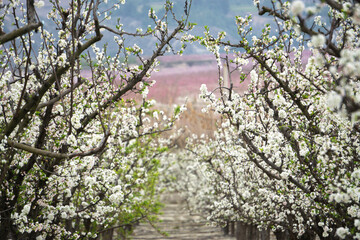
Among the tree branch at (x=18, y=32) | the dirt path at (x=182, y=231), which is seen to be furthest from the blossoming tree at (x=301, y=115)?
the dirt path at (x=182, y=231)

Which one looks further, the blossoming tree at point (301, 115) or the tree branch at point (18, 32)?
the blossoming tree at point (301, 115)

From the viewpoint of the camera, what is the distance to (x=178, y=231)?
21078 mm

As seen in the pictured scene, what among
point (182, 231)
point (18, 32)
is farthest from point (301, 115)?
point (182, 231)

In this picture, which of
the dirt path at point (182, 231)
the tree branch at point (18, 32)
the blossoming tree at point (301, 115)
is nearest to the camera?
the tree branch at point (18, 32)

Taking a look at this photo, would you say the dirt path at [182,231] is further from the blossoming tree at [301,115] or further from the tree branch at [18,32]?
the tree branch at [18,32]

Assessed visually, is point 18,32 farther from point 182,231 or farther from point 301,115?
point 182,231

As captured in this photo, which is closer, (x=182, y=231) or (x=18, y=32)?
(x=18, y=32)

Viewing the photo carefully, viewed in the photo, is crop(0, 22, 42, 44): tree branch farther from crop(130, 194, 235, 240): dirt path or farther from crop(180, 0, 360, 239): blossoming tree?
crop(130, 194, 235, 240): dirt path

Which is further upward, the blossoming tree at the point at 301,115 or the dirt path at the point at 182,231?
the blossoming tree at the point at 301,115

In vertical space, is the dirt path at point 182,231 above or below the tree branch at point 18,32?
below

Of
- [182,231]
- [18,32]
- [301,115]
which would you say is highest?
[18,32]

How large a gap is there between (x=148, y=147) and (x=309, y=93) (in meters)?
7.90

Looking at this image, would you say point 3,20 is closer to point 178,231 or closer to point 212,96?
point 212,96

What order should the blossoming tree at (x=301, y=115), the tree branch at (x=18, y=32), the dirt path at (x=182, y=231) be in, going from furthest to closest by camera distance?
1. the dirt path at (x=182, y=231)
2. the blossoming tree at (x=301, y=115)
3. the tree branch at (x=18, y=32)
